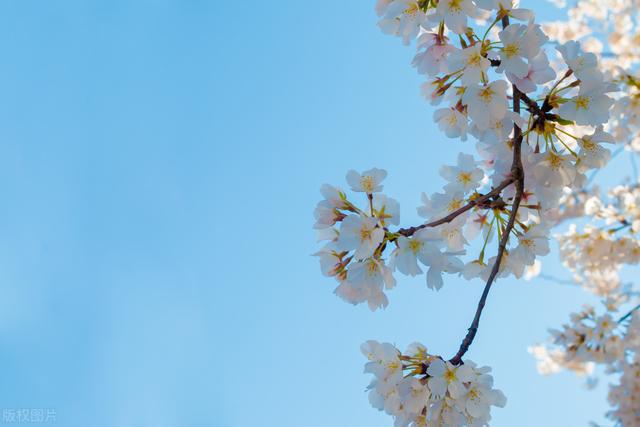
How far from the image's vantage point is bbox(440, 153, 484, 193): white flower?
1.54 metres

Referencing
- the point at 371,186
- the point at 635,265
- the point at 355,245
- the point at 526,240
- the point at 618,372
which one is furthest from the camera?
the point at 618,372

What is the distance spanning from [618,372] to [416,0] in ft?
13.9

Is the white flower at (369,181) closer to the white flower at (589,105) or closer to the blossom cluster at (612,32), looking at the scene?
the white flower at (589,105)

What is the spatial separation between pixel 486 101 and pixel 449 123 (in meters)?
0.19

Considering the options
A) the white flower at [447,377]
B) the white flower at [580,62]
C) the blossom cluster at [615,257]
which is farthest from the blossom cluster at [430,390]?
the blossom cluster at [615,257]

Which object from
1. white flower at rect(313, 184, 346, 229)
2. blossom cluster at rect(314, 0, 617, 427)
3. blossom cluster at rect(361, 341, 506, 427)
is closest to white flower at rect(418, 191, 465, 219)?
blossom cluster at rect(314, 0, 617, 427)

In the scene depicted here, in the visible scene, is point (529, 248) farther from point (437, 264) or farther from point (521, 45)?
point (521, 45)

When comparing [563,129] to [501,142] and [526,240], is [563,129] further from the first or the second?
[526,240]

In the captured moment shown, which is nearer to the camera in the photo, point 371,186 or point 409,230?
point 409,230

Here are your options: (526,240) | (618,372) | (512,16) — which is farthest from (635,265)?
(512,16)

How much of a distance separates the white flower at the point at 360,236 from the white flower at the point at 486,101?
42 cm

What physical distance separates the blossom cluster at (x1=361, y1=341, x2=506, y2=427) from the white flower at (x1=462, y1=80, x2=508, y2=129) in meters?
0.62

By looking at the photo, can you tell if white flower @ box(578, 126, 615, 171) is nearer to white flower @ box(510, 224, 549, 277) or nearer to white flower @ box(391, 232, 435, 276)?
white flower @ box(510, 224, 549, 277)

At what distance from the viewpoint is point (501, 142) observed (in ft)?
4.80
